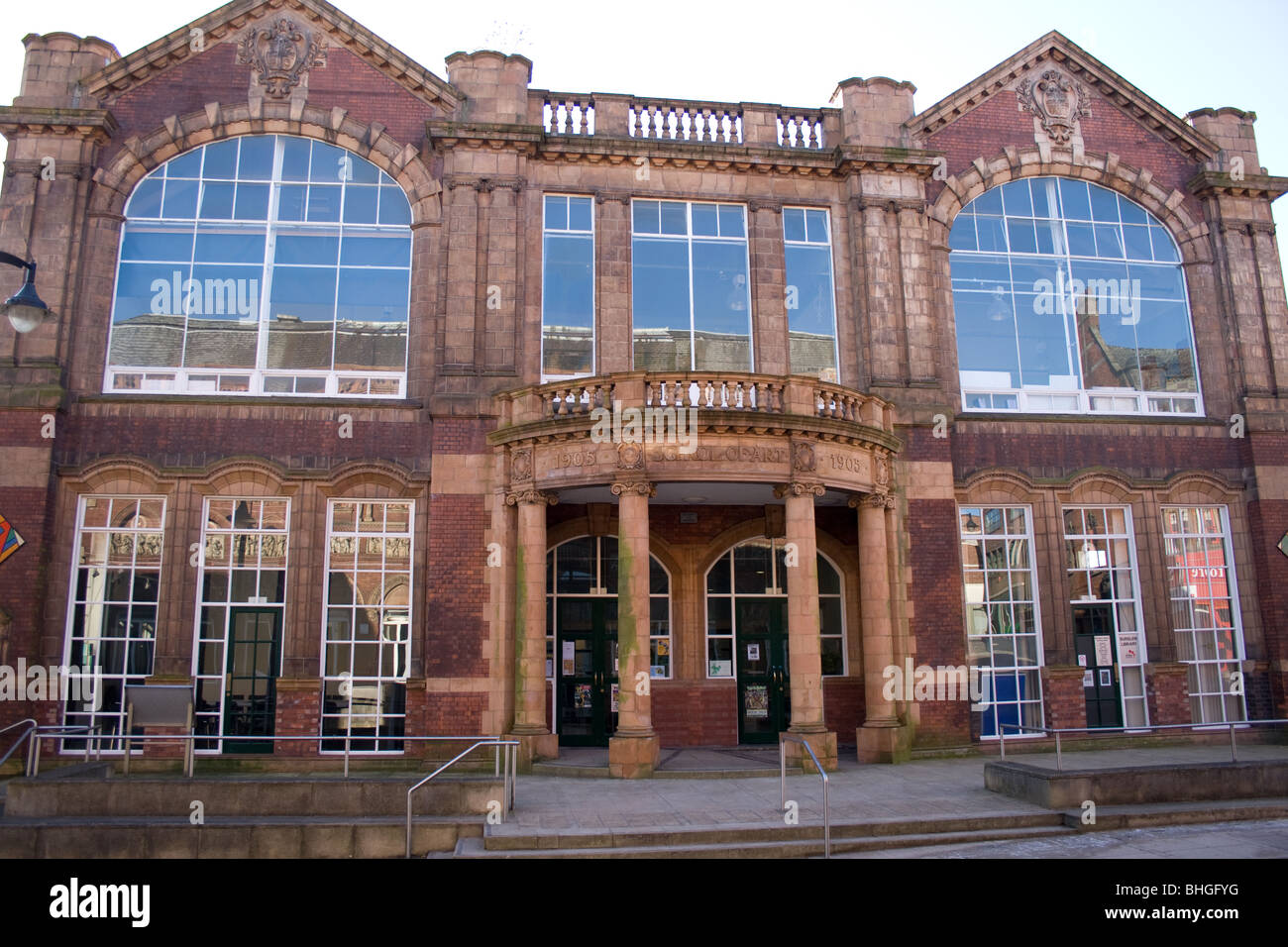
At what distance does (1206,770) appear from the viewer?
11023mm

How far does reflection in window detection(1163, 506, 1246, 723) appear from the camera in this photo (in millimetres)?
17719

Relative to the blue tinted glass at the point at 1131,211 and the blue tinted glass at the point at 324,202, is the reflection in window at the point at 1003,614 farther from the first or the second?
the blue tinted glass at the point at 324,202

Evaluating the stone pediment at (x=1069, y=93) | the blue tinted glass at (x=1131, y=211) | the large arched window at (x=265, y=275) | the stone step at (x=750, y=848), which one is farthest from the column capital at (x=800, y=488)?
the blue tinted glass at (x=1131, y=211)

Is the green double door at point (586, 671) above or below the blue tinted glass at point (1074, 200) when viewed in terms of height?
below

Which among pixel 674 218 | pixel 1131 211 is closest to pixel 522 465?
pixel 674 218

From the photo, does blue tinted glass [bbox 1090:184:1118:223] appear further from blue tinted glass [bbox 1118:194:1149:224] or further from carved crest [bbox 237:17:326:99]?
carved crest [bbox 237:17:326:99]

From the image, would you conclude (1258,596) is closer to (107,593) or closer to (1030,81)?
(1030,81)

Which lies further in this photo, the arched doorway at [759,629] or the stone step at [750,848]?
the arched doorway at [759,629]

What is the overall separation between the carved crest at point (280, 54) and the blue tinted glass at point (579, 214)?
→ 5.57m

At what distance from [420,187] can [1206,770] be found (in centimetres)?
1550

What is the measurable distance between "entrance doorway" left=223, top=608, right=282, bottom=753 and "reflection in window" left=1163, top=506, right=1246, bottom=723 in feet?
54.9

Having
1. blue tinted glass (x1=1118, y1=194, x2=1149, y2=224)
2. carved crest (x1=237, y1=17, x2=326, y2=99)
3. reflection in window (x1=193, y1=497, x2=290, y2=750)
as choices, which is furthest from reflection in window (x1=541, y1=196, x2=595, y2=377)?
blue tinted glass (x1=1118, y1=194, x2=1149, y2=224)

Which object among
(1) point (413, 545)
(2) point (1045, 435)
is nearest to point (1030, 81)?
(2) point (1045, 435)

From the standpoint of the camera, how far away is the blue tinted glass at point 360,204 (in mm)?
17188
